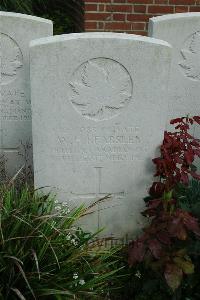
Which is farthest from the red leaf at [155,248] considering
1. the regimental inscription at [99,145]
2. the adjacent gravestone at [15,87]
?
the adjacent gravestone at [15,87]

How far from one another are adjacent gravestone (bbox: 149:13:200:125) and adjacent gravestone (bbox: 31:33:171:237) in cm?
87

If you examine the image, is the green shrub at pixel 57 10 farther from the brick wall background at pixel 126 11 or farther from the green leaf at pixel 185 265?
the green leaf at pixel 185 265

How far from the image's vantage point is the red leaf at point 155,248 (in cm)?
280

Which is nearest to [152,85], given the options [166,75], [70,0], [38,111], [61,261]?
[166,75]

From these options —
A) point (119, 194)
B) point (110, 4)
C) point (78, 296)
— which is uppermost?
point (110, 4)

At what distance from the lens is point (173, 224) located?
2824 mm

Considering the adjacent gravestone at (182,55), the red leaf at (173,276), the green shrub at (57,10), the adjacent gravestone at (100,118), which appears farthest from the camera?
the green shrub at (57,10)

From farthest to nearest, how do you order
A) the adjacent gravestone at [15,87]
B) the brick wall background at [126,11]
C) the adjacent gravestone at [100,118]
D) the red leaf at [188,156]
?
the brick wall background at [126,11] < the adjacent gravestone at [15,87] < the red leaf at [188,156] < the adjacent gravestone at [100,118]

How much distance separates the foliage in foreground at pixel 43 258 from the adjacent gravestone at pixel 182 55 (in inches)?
65.1

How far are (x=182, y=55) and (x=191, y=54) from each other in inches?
3.0

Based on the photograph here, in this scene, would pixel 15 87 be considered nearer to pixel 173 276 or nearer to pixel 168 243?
pixel 168 243

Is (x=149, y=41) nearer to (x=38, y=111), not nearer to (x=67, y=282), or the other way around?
(x=38, y=111)

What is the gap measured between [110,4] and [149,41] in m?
2.73

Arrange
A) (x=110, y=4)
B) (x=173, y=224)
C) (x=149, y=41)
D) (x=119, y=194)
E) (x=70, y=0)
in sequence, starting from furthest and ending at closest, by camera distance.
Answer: (x=70, y=0), (x=110, y=4), (x=119, y=194), (x=149, y=41), (x=173, y=224)
